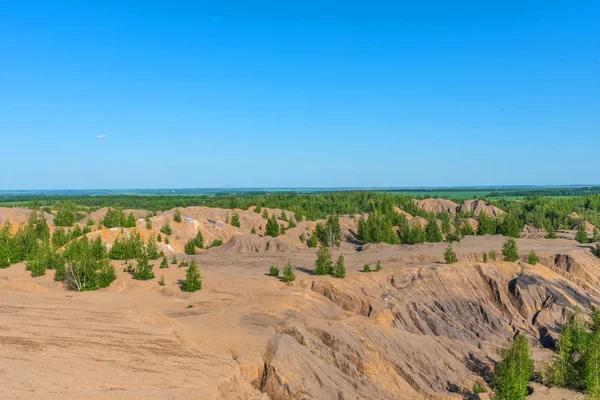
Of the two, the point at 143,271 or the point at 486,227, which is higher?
the point at 486,227

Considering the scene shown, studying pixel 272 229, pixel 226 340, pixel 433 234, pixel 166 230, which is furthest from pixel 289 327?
pixel 433 234

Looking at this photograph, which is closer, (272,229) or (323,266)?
(323,266)

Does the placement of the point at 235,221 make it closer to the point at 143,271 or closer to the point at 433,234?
the point at 433,234

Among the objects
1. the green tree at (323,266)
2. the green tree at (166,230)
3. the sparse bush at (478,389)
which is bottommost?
the sparse bush at (478,389)

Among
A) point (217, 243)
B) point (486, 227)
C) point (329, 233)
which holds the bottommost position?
point (217, 243)

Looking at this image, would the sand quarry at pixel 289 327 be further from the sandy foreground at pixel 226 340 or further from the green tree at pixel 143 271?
the green tree at pixel 143 271

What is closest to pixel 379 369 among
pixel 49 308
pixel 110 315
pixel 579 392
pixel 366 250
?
pixel 579 392

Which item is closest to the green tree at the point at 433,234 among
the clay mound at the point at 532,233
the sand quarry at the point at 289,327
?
the sand quarry at the point at 289,327

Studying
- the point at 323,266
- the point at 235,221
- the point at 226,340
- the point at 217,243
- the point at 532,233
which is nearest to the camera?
the point at 226,340
